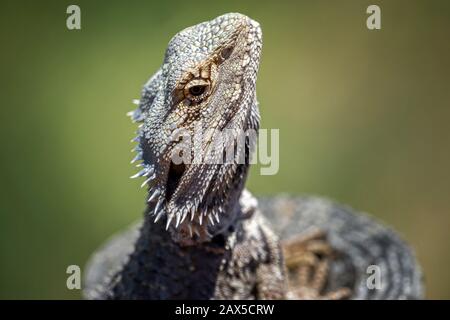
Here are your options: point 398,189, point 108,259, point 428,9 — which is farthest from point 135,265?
point 428,9

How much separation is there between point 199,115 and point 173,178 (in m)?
0.24

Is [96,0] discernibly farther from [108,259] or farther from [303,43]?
[108,259]

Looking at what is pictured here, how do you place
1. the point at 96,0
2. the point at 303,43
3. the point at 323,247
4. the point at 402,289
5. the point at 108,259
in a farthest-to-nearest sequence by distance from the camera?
the point at 303,43, the point at 96,0, the point at 108,259, the point at 323,247, the point at 402,289

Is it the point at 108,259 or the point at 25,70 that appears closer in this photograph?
the point at 108,259

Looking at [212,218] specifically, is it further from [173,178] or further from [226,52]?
[226,52]

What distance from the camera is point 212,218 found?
194 centimetres

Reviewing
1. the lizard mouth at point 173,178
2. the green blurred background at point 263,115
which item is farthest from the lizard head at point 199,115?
the green blurred background at point 263,115

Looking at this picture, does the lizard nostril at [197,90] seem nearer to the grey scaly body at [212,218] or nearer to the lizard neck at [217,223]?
the grey scaly body at [212,218]

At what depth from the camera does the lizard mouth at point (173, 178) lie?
1894 millimetres

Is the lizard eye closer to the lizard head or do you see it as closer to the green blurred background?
the lizard head

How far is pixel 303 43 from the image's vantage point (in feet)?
12.4

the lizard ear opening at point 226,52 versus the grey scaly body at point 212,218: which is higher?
the lizard ear opening at point 226,52

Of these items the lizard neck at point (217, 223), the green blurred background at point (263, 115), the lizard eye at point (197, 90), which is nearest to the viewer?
the lizard eye at point (197, 90)

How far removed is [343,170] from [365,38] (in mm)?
852
